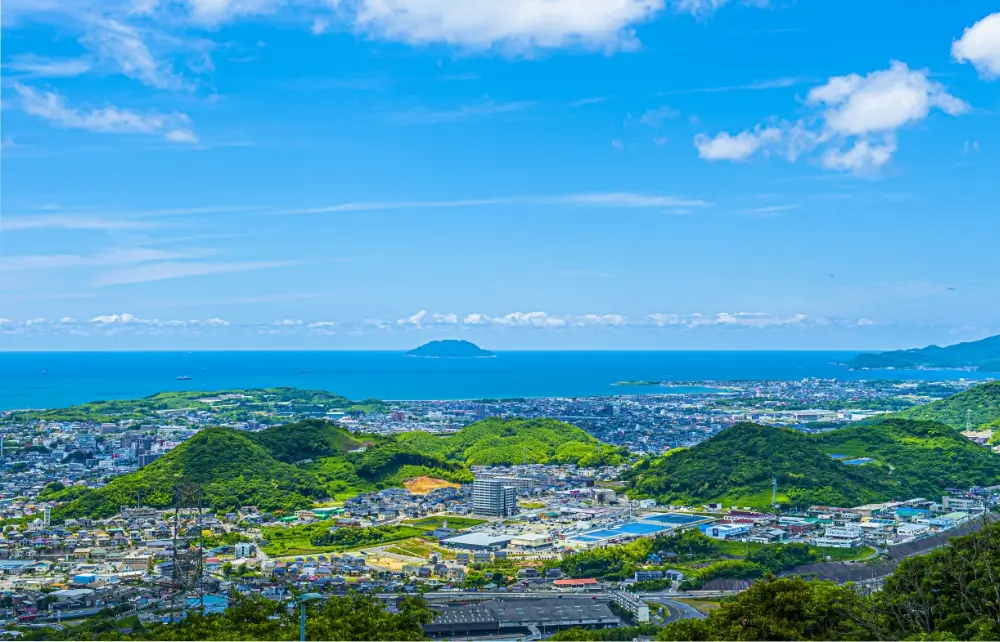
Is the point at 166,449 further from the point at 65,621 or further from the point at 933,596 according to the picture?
the point at 933,596

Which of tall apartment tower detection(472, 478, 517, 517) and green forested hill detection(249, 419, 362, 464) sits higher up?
green forested hill detection(249, 419, 362, 464)

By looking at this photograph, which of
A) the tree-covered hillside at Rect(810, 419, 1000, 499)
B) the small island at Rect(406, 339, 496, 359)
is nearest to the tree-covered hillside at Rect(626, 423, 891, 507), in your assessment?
the tree-covered hillside at Rect(810, 419, 1000, 499)

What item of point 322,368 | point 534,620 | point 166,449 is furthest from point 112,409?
point 322,368

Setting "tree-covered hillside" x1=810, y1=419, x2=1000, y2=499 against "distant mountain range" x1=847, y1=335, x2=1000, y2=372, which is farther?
"distant mountain range" x1=847, y1=335, x2=1000, y2=372

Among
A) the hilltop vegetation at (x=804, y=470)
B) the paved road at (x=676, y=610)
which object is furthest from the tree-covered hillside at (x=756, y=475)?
the paved road at (x=676, y=610)

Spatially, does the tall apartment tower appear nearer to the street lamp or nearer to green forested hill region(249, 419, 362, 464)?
green forested hill region(249, 419, 362, 464)

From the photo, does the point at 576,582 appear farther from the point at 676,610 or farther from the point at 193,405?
the point at 193,405

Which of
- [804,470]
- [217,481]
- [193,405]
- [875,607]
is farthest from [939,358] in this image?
[875,607]
